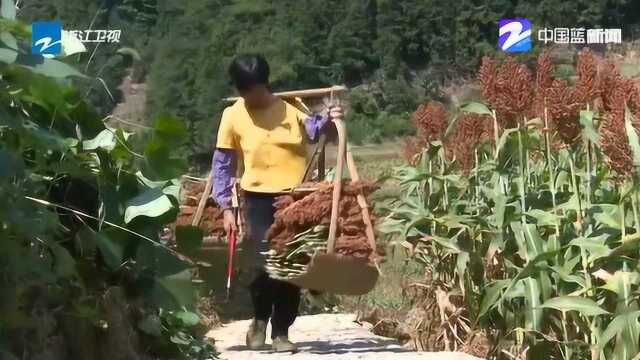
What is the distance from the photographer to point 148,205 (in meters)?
2.60

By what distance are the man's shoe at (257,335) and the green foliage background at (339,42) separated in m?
4.37

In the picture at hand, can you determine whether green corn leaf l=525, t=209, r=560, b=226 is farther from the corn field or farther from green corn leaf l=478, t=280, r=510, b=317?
green corn leaf l=478, t=280, r=510, b=317

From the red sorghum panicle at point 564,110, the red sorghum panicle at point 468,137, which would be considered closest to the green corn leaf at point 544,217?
the red sorghum panicle at point 564,110

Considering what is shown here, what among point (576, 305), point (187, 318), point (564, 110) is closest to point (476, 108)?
point (564, 110)

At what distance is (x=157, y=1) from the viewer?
12.7m

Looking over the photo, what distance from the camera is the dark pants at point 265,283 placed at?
548 centimetres

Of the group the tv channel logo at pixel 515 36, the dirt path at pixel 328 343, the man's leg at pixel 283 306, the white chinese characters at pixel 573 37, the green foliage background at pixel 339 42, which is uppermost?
the green foliage background at pixel 339 42

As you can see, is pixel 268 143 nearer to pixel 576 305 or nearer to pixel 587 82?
pixel 587 82

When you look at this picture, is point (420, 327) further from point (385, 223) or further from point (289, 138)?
point (289, 138)

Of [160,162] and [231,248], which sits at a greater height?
[160,162]

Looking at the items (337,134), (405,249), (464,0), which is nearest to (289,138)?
(337,134)

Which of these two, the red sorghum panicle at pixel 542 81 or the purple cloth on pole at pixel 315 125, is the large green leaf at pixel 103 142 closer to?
the red sorghum panicle at pixel 542 81

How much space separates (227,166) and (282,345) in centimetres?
92

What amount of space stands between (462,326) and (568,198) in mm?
919
